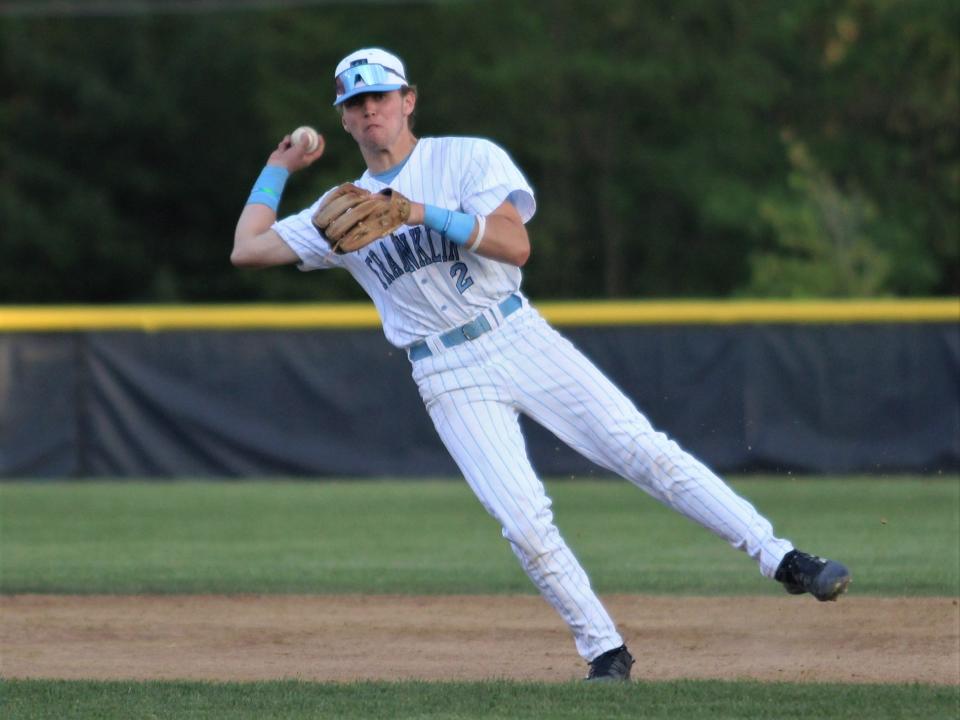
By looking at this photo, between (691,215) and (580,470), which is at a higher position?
(691,215)

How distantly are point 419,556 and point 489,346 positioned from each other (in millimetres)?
4632

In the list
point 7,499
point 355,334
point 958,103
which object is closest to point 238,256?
point 7,499

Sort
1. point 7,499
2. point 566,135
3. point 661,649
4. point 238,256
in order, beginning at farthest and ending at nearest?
point 566,135 → point 7,499 → point 661,649 → point 238,256

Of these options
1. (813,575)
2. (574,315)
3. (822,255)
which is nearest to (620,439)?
(813,575)

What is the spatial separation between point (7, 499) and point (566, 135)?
17886mm

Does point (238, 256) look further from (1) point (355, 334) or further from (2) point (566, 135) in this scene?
(2) point (566, 135)

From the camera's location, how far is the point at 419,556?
30.8 ft

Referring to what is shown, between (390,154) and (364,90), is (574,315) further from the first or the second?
(364,90)

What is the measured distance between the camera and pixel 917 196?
27.7 metres

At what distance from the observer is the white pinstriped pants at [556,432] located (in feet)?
15.6

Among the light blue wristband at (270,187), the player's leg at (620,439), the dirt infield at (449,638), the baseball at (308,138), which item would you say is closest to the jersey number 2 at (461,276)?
the player's leg at (620,439)

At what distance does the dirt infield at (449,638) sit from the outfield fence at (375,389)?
675 centimetres

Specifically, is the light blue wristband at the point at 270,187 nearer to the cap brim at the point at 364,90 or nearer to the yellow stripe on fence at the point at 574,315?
Answer: the cap brim at the point at 364,90

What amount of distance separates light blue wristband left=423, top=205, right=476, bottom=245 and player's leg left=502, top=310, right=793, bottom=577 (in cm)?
42
